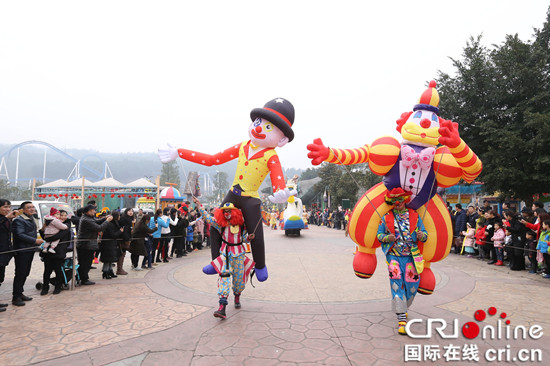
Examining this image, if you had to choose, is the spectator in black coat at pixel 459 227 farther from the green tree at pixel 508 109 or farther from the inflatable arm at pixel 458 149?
the inflatable arm at pixel 458 149

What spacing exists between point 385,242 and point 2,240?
511 centimetres

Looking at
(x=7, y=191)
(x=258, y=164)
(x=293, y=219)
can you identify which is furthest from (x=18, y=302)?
(x=7, y=191)

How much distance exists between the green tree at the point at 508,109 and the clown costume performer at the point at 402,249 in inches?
305

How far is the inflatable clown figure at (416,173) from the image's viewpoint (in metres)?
3.54

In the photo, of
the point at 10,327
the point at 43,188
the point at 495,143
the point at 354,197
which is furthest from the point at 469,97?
the point at 43,188

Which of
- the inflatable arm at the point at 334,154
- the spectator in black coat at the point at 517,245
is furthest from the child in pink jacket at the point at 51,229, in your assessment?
the spectator in black coat at the point at 517,245

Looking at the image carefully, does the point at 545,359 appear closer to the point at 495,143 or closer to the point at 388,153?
the point at 388,153

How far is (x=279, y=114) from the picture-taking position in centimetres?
421

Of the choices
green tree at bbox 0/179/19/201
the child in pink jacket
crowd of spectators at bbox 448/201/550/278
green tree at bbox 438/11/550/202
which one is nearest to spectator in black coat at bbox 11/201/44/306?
the child in pink jacket

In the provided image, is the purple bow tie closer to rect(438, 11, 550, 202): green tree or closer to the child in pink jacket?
the child in pink jacket

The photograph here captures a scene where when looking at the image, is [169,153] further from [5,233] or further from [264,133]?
[5,233]

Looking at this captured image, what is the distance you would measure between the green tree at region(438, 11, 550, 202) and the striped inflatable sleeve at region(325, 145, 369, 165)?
7827 mm

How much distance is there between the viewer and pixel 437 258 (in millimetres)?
3641

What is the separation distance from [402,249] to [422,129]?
1.36 metres
